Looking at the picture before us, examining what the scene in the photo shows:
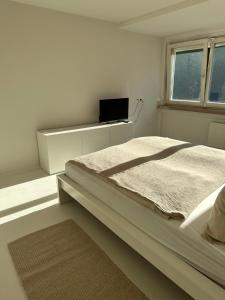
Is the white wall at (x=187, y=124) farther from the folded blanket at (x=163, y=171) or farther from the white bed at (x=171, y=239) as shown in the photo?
the white bed at (x=171, y=239)

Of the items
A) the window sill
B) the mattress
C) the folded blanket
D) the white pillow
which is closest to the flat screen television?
the window sill

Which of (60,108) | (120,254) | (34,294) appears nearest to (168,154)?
(120,254)

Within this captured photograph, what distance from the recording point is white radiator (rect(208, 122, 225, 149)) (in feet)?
12.5

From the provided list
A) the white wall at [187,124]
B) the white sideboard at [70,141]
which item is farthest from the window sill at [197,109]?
the white sideboard at [70,141]

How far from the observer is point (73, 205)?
245 centimetres

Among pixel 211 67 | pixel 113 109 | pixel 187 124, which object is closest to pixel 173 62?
pixel 211 67

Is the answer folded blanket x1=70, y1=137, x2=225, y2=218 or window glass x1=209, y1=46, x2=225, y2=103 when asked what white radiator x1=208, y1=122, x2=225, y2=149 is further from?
folded blanket x1=70, y1=137, x2=225, y2=218

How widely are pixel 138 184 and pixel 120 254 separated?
59cm

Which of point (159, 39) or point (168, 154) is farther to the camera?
Answer: point (159, 39)

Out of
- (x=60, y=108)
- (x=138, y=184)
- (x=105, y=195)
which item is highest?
(x=60, y=108)

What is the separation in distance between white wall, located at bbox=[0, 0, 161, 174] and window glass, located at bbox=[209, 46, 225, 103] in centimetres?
140

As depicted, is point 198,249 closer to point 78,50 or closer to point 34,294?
point 34,294

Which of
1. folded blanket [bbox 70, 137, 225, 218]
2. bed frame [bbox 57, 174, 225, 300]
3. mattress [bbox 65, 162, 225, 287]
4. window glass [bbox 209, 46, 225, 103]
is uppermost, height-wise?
window glass [bbox 209, 46, 225, 103]

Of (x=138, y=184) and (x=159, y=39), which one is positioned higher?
(x=159, y=39)
